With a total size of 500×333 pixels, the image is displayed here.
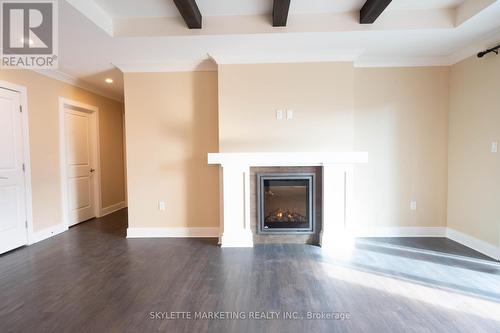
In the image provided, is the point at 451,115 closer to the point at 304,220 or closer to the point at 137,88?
the point at 304,220

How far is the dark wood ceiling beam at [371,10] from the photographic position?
225 centimetres

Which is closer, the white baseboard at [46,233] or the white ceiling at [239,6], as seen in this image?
the white ceiling at [239,6]

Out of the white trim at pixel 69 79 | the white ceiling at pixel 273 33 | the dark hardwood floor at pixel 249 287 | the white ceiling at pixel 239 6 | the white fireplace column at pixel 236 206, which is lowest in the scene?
the dark hardwood floor at pixel 249 287

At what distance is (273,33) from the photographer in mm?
2650

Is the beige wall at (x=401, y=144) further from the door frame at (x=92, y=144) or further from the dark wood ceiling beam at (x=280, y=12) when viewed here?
the door frame at (x=92, y=144)

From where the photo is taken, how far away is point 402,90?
3.43 meters

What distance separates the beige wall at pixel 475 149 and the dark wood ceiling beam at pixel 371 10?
1.52 metres

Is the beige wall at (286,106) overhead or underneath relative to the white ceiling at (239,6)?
underneath

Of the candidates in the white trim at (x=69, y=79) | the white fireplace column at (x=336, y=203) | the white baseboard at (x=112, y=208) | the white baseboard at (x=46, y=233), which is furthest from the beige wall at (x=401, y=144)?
the white baseboard at (x=112, y=208)

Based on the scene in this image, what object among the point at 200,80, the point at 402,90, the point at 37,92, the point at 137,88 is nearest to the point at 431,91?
the point at 402,90

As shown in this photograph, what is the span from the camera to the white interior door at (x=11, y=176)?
3.01m
